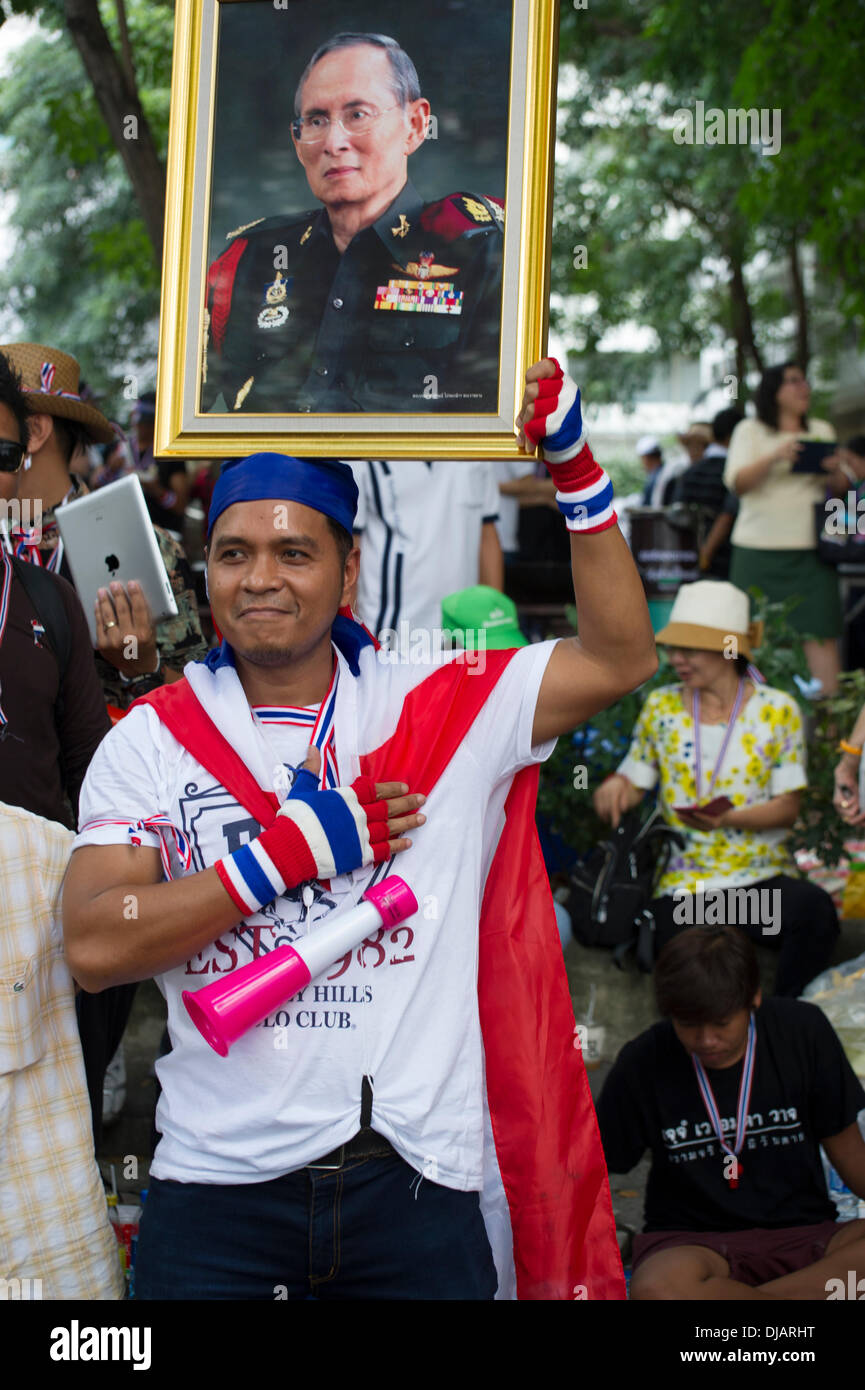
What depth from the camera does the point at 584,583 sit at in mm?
2469

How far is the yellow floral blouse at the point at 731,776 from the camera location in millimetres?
4922

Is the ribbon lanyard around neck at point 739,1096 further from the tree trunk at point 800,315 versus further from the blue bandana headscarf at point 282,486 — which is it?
the tree trunk at point 800,315

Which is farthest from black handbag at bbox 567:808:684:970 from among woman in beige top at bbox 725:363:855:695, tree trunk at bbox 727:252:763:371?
tree trunk at bbox 727:252:763:371

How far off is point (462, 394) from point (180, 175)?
74cm

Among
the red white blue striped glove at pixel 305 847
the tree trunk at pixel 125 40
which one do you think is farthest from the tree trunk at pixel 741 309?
the red white blue striped glove at pixel 305 847

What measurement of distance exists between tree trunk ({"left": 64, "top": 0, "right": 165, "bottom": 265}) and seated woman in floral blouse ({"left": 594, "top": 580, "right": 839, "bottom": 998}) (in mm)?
3084

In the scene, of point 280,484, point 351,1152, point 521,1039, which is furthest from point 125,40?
point 351,1152

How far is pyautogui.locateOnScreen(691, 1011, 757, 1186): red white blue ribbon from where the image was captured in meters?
3.62

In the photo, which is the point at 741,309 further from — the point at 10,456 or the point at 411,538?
the point at 10,456

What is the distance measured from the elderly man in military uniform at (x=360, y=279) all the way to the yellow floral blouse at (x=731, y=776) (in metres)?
2.63

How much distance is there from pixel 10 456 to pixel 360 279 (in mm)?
934

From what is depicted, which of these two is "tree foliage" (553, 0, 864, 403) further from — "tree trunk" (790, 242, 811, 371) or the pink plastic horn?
the pink plastic horn
